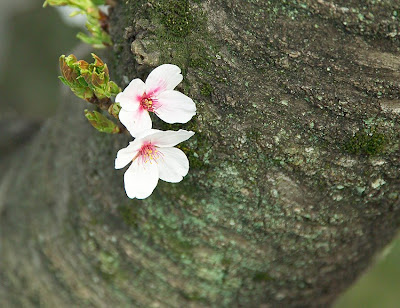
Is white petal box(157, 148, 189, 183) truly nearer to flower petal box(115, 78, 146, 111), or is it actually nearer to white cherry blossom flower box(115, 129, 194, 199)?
white cherry blossom flower box(115, 129, 194, 199)

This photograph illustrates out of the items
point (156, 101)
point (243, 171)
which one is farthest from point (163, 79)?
point (243, 171)

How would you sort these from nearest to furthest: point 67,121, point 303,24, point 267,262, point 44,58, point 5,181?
1. point 303,24
2. point 267,262
3. point 67,121
4. point 5,181
5. point 44,58

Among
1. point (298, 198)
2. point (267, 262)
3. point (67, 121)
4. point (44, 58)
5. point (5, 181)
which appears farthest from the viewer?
point (44, 58)

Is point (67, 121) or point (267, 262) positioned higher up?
point (67, 121)

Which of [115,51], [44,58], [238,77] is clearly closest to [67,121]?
[115,51]

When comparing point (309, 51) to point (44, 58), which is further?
point (44, 58)

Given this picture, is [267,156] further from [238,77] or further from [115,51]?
[115,51]

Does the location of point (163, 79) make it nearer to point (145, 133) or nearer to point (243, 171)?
point (145, 133)
